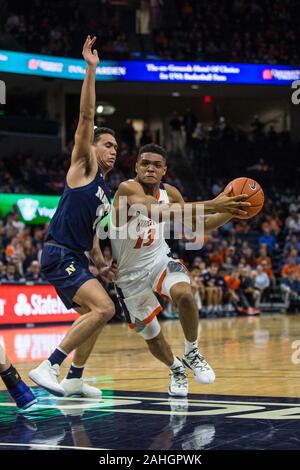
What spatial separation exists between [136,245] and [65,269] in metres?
1.00

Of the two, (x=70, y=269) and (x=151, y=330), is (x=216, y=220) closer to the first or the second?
(x=151, y=330)

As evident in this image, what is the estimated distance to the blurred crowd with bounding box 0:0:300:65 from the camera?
94.9 ft

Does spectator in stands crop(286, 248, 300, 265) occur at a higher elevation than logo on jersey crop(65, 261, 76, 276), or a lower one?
higher

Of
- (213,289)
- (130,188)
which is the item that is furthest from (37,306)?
(130,188)

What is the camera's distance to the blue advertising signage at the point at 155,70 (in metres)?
27.1

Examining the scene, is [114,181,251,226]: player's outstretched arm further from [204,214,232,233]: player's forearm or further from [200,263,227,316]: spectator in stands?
[200,263,227,316]: spectator in stands

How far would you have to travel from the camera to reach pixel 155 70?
30203mm

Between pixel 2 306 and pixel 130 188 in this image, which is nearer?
pixel 130 188

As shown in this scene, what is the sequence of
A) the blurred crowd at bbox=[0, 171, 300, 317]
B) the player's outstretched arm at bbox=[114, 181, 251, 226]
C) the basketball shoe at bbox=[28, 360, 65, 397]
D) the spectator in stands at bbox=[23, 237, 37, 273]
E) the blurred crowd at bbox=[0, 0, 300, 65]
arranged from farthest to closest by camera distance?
1. the blurred crowd at bbox=[0, 0, 300, 65]
2. the blurred crowd at bbox=[0, 171, 300, 317]
3. the spectator in stands at bbox=[23, 237, 37, 273]
4. the basketball shoe at bbox=[28, 360, 65, 397]
5. the player's outstretched arm at bbox=[114, 181, 251, 226]

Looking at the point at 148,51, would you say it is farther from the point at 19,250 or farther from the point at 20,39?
the point at 19,250

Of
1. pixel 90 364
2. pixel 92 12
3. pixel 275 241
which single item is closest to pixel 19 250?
pixel 90 364

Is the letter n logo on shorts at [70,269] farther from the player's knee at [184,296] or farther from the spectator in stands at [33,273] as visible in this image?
the spectator in stands at [33,273]

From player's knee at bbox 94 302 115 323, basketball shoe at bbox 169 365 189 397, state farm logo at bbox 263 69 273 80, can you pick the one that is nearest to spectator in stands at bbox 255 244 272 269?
state farm logo at bbox 263 69 273 80

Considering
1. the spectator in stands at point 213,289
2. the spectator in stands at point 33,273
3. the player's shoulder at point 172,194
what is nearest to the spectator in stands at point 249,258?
the spectator in stands at point 213,289
